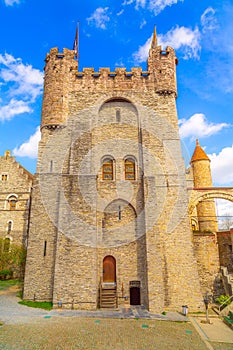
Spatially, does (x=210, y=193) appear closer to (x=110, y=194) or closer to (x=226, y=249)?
(x=226, y=249)

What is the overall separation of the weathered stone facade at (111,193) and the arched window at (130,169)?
0.20 feet

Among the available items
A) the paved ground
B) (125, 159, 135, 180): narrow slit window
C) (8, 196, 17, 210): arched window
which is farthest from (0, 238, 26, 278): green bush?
(125, 159, 135, 180): narrow slit window

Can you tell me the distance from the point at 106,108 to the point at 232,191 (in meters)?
11.6

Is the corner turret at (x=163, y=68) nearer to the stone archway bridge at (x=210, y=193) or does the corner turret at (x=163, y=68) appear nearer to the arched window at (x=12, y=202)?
the stone archway bridge at (x=210, y=193)

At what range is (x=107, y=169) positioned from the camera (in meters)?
16.8

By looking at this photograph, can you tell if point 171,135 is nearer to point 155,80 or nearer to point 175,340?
point 155,80

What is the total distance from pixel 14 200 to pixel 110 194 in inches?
461

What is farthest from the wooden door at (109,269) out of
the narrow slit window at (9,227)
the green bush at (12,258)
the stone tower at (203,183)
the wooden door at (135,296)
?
the narrow slit window at (9,227)

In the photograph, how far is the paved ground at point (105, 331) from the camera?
8594 millimetres

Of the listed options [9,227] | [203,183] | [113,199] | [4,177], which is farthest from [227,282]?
[4,177]

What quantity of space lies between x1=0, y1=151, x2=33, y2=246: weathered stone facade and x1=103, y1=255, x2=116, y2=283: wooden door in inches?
391

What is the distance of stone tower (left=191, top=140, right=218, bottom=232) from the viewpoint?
22141mm

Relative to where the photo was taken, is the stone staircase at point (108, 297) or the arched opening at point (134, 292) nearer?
the stone staircase at point (108, 297)

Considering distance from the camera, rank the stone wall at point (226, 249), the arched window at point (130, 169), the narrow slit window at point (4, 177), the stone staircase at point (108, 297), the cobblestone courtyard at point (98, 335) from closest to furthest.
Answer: the cobblestone courtyard at point (98, 335)
the stone staircase at point (108, 297)
the arched window at point (130, 169)
the stone wall at point (226, 249)
the narrow slit window at point (4, 177)
